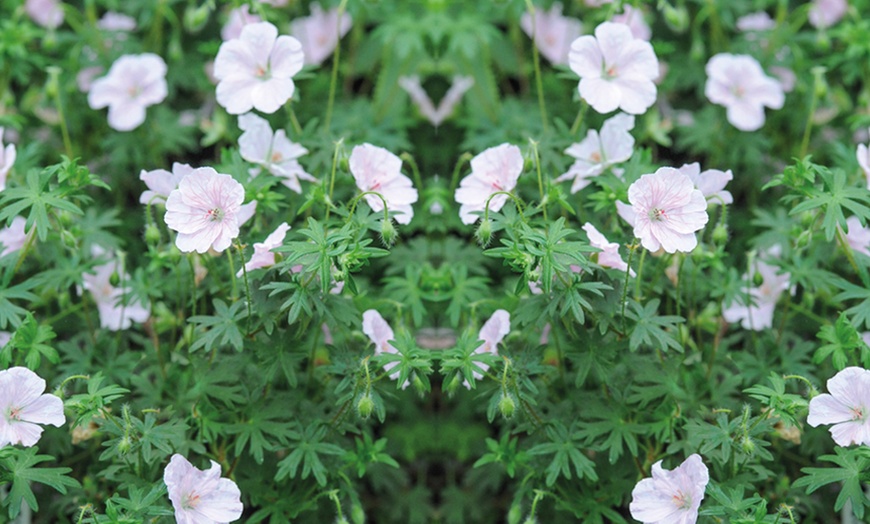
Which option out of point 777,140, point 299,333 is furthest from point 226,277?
point 777,140

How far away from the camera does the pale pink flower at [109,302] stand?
3652 mm

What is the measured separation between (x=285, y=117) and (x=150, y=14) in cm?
68

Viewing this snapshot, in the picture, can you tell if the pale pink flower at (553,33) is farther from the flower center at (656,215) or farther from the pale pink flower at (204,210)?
the pale pink flower at (204,210)

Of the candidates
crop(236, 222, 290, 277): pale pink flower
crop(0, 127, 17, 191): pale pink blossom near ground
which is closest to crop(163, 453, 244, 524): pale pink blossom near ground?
crop(236, 222, 290, 277): pale pink flower

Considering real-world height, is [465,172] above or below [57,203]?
below

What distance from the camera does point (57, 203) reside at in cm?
307

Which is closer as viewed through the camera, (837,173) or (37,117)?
(837,173)

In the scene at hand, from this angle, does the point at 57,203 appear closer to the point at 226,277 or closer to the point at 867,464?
the point at 226,277

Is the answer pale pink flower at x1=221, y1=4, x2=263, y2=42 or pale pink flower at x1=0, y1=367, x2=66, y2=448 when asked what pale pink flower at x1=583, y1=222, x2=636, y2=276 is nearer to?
pale pink flower at x1=0, y1=367, x2=66, y2=448

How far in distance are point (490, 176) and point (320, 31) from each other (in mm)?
1564

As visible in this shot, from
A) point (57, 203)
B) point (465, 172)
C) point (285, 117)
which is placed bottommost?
point (465, 172)

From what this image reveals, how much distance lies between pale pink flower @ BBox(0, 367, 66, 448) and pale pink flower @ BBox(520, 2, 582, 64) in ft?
8.34

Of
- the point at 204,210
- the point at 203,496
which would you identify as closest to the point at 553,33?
the point at 204,210

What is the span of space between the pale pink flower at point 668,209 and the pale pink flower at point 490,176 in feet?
1.62
